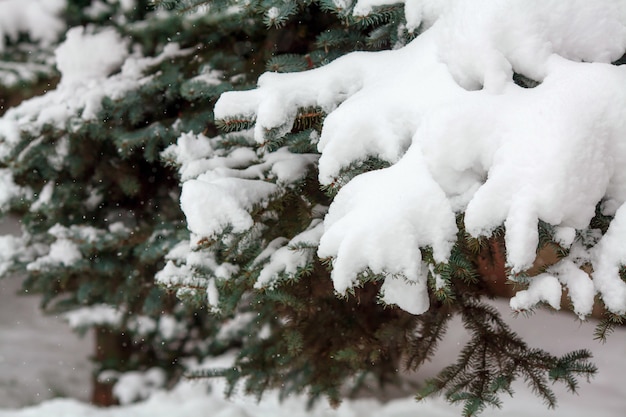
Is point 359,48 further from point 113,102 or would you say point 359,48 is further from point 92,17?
point 92,17

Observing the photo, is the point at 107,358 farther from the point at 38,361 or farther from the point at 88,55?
the point at 88,55

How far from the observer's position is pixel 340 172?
1863 millimetres

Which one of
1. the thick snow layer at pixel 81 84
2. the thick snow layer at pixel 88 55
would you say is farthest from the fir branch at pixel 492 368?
the thick snow layer at pixel 88 55

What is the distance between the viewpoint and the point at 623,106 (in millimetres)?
1636

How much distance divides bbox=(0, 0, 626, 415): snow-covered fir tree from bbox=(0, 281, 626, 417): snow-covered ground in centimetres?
88

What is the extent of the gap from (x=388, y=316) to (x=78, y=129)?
1859mm

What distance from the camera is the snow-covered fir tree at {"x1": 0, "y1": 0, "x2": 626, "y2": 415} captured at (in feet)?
5.41

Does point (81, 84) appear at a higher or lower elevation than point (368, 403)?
higher

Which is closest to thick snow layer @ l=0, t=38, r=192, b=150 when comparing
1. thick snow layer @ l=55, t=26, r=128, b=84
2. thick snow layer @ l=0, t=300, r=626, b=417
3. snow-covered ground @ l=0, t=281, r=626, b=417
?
thick snow layer @ l=55, t=26, r=128, b=84

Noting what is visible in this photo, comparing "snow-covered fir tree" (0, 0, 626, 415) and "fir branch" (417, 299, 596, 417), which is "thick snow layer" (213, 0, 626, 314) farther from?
"fir branch" (417, 299, 596, 417)

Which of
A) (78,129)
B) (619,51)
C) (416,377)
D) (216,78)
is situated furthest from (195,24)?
(416,377)

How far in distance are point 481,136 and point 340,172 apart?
449 millimetres

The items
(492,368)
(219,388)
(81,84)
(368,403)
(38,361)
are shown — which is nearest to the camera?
(492,368)

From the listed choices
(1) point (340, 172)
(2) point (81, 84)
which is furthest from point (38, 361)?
(1) point (340, 172)
